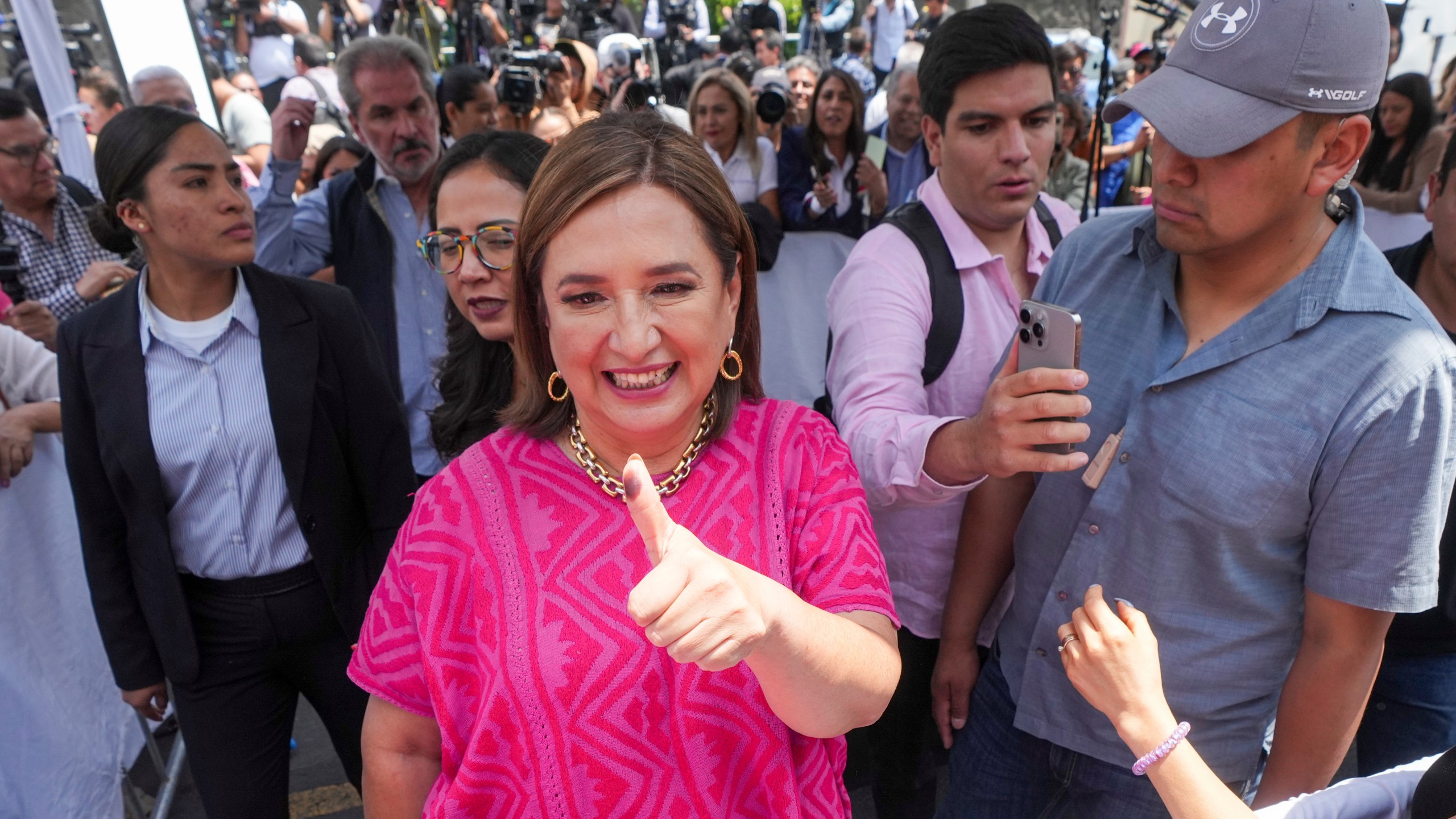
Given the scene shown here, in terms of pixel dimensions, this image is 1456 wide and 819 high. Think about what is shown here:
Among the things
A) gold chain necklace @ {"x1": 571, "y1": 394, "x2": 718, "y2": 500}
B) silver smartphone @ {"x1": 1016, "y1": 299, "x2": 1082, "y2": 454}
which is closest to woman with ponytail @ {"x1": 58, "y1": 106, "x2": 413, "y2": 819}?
gold chain necklace @ {"x1": 571, "y1": 394, "x2": 718, "y2": 500}

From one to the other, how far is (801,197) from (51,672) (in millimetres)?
3846

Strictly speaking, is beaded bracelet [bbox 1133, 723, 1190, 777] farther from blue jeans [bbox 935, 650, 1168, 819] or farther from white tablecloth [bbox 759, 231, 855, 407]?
white tablecloth [bbox 759, 231, 855, 407]

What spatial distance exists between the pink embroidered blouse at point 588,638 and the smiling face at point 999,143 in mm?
946

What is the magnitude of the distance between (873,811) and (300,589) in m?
1.98

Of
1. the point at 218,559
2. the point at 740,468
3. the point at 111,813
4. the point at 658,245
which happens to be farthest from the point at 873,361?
the point at 111,813

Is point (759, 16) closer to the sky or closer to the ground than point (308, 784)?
closer to the sky

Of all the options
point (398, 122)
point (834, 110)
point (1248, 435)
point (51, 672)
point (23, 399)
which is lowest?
point (51, 672)

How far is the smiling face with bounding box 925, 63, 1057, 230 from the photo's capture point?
1955 mm

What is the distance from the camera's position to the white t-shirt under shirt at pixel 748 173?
4.84 meters

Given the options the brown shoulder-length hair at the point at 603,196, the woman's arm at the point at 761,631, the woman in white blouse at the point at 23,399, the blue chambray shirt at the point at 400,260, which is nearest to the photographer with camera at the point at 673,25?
the blue chambray shirt at the point at 400,260

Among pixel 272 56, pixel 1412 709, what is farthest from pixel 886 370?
pixel 272 56

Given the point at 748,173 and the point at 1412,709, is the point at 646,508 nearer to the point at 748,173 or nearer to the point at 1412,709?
the point at 1412,709

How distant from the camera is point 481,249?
198cm

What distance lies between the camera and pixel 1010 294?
79.0 inches
